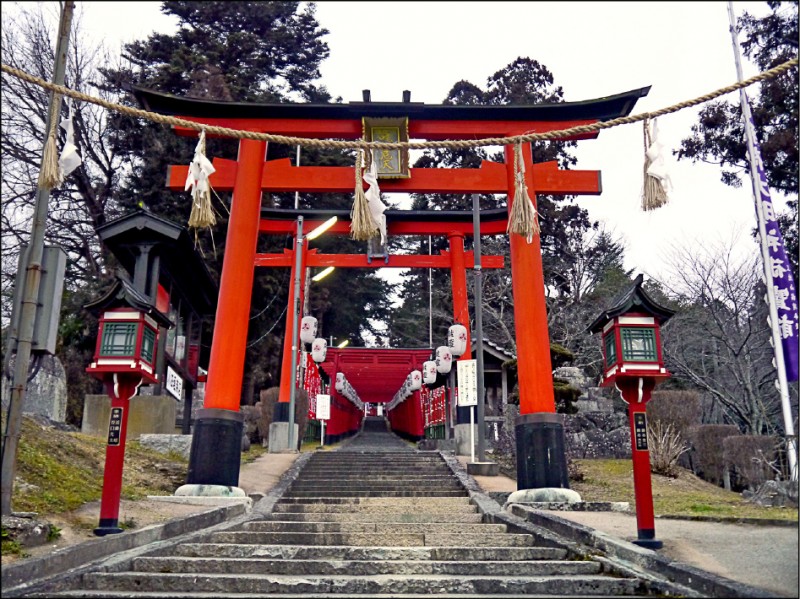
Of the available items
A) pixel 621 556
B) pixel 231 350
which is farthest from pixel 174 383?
pixel 621 556

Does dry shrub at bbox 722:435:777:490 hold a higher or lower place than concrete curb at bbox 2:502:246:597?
higher

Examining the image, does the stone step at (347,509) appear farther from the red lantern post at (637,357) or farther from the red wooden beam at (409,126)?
the red wooden beam at (409,126)

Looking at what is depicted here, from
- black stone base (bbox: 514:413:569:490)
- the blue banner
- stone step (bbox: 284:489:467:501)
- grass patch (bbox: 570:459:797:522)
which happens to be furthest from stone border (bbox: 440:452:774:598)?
the blue banner

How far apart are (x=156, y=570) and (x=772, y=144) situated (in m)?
16.2

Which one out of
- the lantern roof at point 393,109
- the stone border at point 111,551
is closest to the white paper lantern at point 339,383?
the lantern roof at point 393,109

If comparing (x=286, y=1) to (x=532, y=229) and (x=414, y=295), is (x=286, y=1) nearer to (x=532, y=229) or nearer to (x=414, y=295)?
(x=414, y=295)

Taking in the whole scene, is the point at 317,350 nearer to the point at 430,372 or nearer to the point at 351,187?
the point at 430,372

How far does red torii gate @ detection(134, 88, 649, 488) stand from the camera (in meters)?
10.6

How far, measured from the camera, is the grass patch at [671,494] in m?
8.67

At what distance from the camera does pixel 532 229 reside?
7.84 m

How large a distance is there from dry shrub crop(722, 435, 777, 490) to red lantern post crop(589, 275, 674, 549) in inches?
340

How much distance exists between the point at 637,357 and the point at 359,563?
3.52m

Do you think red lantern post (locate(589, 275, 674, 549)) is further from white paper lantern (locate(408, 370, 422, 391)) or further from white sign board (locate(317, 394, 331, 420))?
white paper lantern (locate(408, 370, 422, 391))

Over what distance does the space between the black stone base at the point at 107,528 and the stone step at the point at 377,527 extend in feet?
5.34
